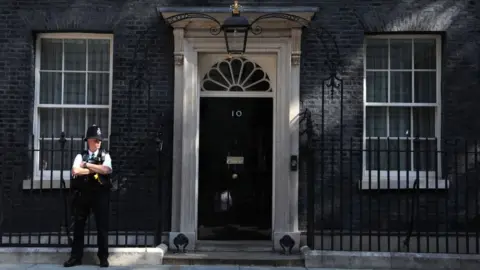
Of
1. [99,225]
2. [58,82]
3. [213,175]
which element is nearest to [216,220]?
[213,175]

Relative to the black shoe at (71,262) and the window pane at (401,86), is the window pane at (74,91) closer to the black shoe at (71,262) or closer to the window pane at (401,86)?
the black shoe at (71,262)

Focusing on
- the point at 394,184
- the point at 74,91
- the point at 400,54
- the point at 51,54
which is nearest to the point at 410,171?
the point at 394,184

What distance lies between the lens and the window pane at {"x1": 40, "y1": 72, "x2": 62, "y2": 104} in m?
9.43

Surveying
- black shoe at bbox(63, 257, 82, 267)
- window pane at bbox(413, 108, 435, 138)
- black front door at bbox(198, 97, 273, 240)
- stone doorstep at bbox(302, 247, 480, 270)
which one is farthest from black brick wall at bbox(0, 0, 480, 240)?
black shoe at bbox(63, 257, 82, 267)

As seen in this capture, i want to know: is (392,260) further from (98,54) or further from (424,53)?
(98,54)

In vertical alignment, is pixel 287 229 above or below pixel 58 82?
below

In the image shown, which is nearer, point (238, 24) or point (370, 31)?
point (238, 24)

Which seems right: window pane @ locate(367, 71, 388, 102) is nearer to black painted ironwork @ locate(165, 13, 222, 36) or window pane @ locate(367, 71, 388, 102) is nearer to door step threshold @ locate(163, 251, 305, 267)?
black painted ironwork @ locate(165, 13, 222, 36)

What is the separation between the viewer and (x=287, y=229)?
8789 millimetres

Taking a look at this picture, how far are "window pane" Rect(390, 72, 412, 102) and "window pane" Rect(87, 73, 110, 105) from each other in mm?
4906

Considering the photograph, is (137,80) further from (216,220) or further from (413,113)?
(413,113)

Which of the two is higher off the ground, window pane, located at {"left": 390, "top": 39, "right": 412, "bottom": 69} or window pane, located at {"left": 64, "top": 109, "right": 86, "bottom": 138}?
window pane, located at {"left": 390, "top": 39, "right": 412, "bottom": 69}

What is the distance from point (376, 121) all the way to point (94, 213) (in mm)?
4918

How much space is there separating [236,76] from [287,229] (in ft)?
8.86
